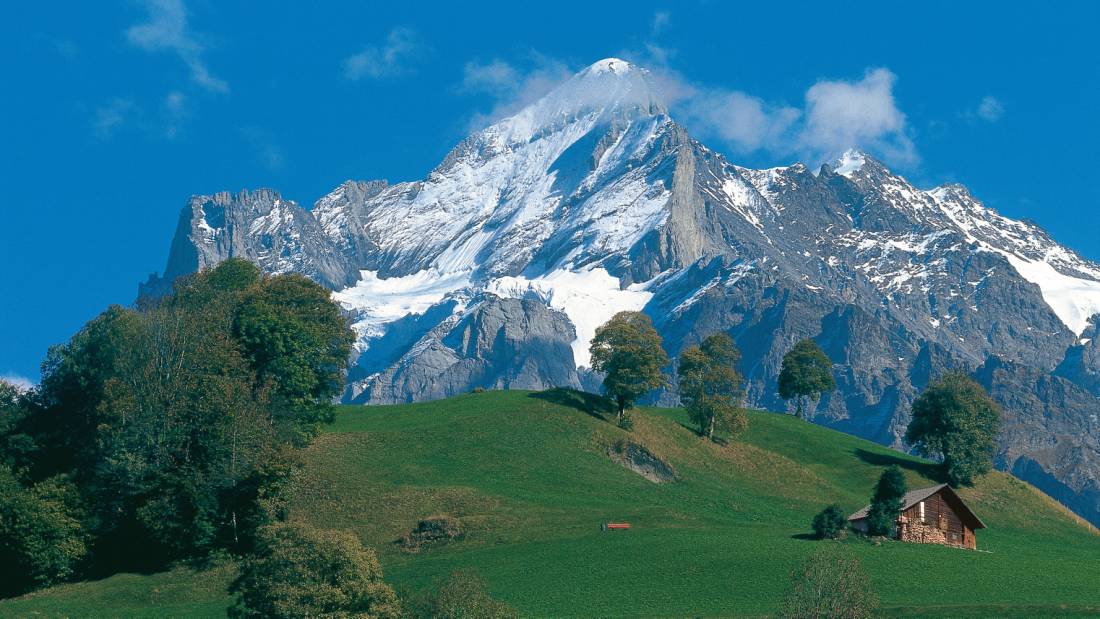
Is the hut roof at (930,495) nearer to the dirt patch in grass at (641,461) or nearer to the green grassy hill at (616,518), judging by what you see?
the green grassy hill at (616,518)

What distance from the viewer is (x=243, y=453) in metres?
96.1

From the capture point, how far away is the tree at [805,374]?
16375 centimetres

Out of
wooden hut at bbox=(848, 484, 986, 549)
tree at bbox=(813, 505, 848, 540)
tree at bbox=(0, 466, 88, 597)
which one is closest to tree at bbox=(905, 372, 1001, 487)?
wooden hut at bbox=(848, 484, 986, 549)

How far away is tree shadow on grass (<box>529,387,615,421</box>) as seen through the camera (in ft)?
440

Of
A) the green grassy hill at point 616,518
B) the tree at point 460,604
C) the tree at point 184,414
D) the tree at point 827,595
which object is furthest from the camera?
the tree at point 184,414

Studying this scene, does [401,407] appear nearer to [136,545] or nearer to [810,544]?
[136,545]

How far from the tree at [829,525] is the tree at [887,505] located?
2.96 meters

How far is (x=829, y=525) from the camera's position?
306 feet

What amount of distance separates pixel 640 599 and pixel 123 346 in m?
52.8

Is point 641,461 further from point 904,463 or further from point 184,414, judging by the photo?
point 184,414

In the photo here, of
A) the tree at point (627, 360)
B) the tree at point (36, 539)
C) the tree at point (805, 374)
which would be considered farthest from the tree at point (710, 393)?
the tree at point (36, 539)

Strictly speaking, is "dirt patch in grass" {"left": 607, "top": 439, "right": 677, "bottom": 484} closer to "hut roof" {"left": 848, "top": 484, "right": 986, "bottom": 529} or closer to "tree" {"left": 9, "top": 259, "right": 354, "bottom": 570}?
"hut roof" {"left": 848, "top": 484, "right": 986, "bottom": 529}

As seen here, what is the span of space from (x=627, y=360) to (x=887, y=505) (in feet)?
136

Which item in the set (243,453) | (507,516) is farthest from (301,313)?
(507,516)
